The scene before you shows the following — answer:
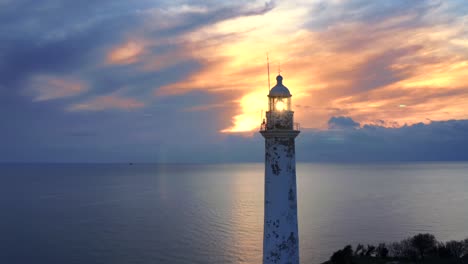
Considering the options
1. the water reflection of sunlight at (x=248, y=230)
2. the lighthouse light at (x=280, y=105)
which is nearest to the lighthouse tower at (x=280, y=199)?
the lighthouse light at (x=280, y=105)

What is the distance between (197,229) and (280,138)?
5407 centimetres

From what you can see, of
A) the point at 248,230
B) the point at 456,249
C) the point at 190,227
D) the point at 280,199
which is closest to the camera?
the point at 280,199

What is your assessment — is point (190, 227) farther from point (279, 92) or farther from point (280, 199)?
point (279, 92)

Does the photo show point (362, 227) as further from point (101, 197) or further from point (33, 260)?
point (101, 197)

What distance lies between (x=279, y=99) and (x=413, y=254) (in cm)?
3389

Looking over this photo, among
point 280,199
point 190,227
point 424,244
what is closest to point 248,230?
point 190,227

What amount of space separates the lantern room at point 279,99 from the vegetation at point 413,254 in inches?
939

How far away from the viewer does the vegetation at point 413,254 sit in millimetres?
39594

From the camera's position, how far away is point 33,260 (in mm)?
51094

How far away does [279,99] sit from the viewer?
2052cm

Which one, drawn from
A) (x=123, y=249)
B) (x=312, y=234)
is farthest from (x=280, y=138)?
(x=312, y=234)

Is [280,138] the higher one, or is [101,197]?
[280,138]

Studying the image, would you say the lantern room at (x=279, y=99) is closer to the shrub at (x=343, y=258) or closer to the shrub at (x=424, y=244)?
the shrub at (x=343, y=258)

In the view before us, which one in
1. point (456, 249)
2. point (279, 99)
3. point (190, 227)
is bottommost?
point (190, 227)
